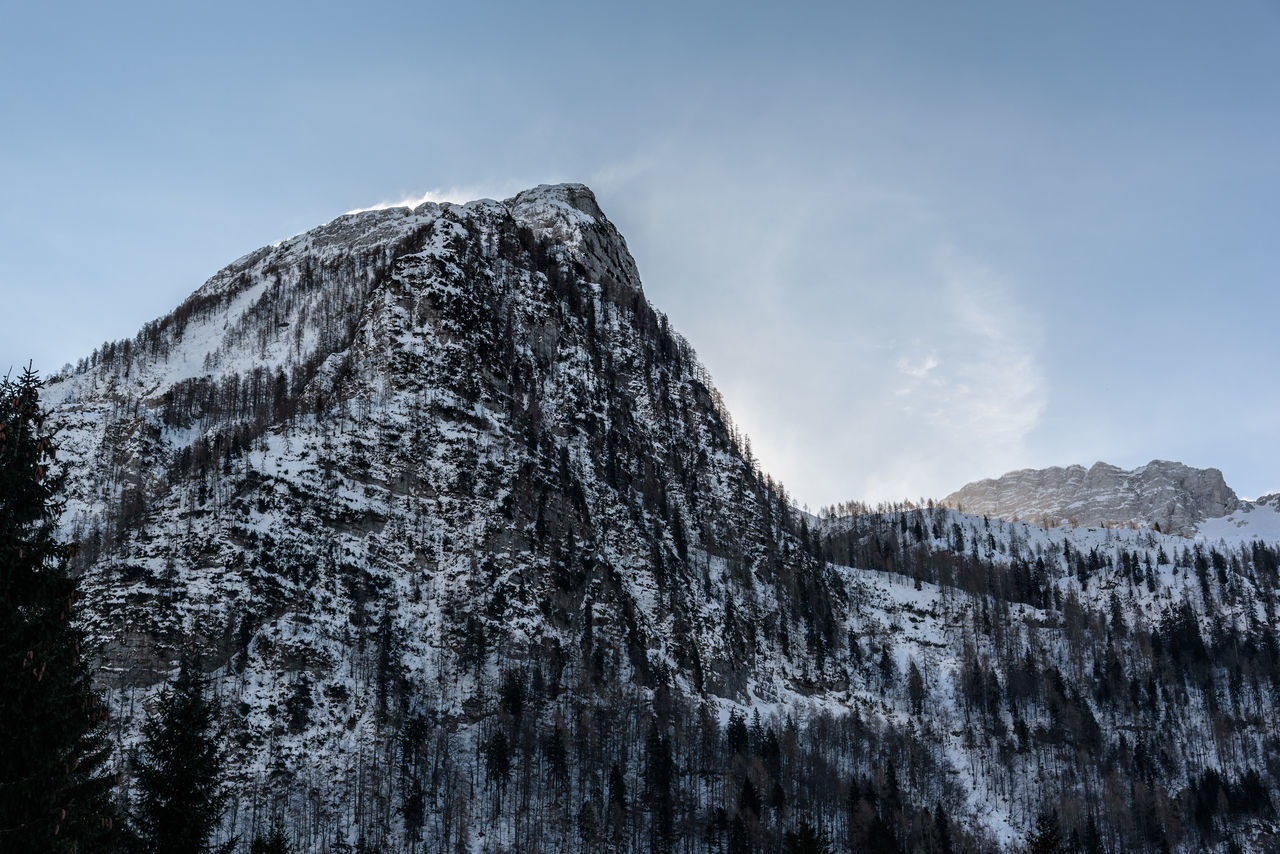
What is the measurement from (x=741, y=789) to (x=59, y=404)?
5408 inches

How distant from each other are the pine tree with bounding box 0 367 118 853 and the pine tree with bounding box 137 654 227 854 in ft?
27.6

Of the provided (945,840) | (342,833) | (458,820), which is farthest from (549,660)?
(945,840)

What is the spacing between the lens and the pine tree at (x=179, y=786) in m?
33.3

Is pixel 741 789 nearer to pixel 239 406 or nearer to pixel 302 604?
pixel 302 604

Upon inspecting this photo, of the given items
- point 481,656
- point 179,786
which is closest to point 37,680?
point 179,786

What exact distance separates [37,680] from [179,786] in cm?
1268

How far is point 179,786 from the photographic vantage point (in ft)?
111

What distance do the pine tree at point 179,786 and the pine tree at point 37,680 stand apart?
27.6ft

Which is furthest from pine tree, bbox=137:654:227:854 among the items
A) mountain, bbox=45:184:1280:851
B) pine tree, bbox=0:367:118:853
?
mountain, bbox=45:184:1280:851

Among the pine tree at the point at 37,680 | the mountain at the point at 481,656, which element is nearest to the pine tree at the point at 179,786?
the pine tree at the point at 37,680

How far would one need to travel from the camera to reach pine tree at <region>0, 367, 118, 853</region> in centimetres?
2266

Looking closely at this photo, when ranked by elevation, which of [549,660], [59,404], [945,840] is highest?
[59,404]

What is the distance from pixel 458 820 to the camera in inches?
5025

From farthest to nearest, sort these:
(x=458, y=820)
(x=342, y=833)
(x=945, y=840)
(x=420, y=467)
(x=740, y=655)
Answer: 1. (x=740, y=655)
2. (x=420, y=467)
3. (x=945, y=840)
4. (x=458, y=820)
5. (x=342, y=833)
